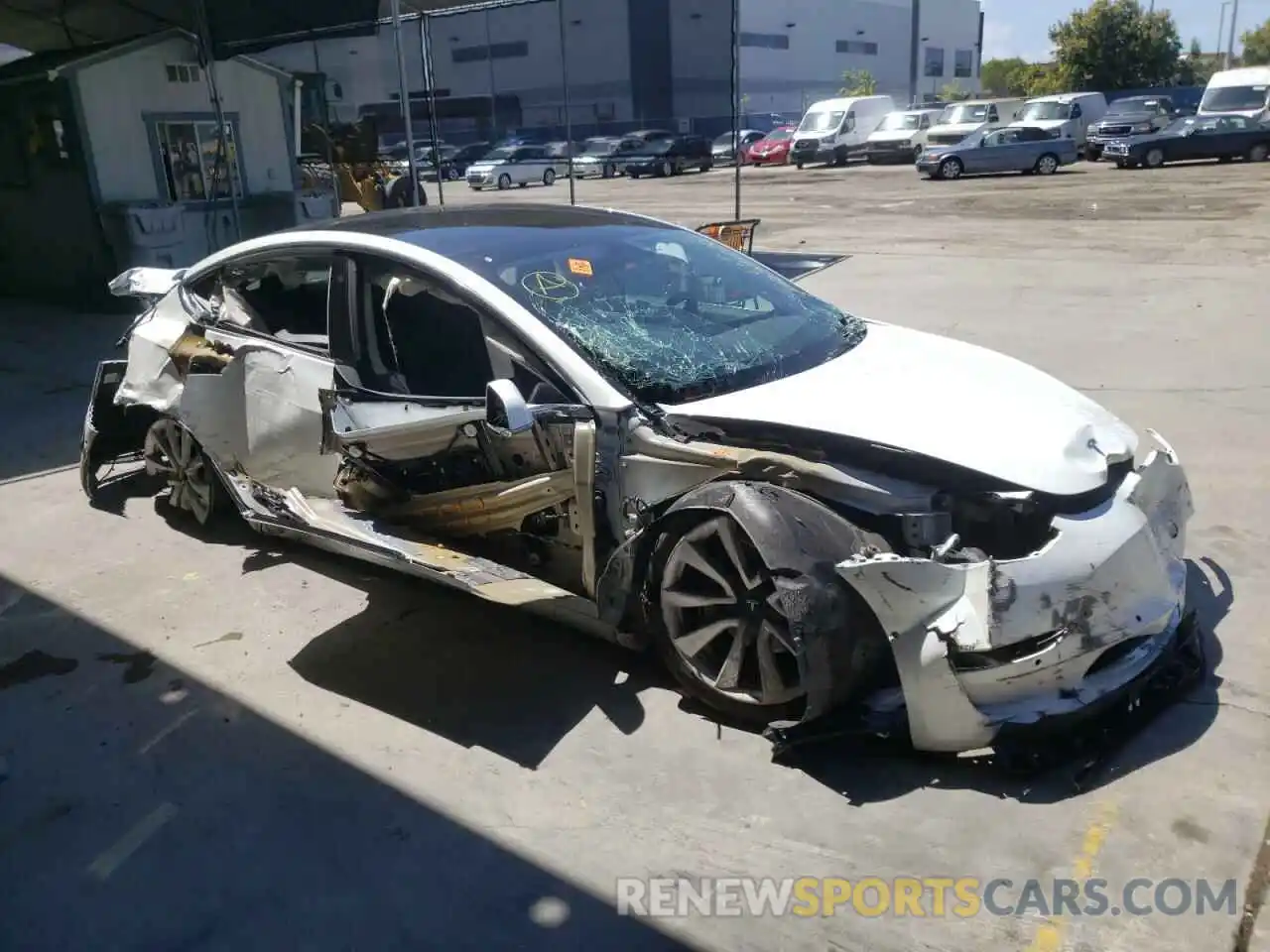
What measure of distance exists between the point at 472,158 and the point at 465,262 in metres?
→ 39.4

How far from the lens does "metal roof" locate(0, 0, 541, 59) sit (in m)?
11.2

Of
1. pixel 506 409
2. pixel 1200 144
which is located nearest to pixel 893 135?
pixel 1200 144

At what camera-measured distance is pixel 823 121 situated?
35.6m

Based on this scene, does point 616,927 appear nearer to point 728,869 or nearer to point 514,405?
point 728,869

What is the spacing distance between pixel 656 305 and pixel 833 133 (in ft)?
111

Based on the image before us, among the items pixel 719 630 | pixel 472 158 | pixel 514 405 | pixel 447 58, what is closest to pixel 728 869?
pixel 719 630

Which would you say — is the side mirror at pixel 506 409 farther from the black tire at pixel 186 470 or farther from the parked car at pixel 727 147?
the parked car at pixel 727 147

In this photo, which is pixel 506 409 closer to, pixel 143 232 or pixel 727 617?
pixel 727 617

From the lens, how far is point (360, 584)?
455 centimetres

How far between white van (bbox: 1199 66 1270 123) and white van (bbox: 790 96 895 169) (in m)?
11.2

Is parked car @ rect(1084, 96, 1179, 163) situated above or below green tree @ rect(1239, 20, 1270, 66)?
below

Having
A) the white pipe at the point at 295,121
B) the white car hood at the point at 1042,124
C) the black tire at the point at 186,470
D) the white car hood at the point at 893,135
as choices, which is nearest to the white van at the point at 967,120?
the white car hood at the point at 1042,124

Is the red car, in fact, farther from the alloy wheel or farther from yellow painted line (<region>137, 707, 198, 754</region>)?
yellow painted line (<region>137, 707, 198, 754</region>)

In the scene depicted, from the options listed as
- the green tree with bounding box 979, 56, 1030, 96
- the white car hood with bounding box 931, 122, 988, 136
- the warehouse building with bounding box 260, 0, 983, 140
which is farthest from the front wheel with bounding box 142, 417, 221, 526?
the green tree with bounding box 979, 56, 1030, 96
